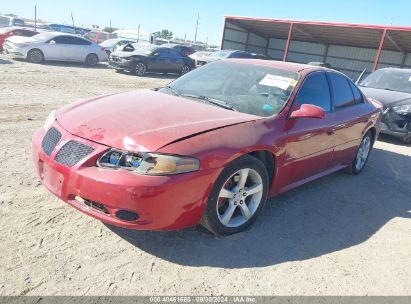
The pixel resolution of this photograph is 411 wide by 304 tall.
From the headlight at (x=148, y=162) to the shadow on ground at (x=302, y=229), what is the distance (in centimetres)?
73

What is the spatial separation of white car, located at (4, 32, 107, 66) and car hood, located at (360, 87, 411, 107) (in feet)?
44.8

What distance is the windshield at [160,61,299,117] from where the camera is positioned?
390 cm

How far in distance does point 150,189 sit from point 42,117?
509cm

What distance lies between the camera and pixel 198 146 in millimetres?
2990

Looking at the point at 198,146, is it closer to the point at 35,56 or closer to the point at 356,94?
the point at 356,94

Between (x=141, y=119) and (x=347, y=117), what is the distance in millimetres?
2847

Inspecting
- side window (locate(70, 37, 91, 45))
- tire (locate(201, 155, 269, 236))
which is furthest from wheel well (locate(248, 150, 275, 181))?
side window (locate(70, 37, 91, 45))

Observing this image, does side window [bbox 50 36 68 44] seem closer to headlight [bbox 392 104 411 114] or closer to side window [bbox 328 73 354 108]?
headlight [bbox 392 104 411 114]

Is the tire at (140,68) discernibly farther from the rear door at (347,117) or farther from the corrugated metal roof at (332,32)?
the rear door at (347,117)

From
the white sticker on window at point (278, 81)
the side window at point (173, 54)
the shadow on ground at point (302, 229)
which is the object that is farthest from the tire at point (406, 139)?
the side window at point (173, 54)

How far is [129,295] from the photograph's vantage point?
260 centimetres

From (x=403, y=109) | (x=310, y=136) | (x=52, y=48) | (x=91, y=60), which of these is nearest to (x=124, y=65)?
(x=91, y=60)

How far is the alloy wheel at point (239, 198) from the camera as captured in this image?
11.1 feet

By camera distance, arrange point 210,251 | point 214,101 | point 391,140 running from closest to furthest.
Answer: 1. point 210,251
2. point 214,101
3. point 391,140
